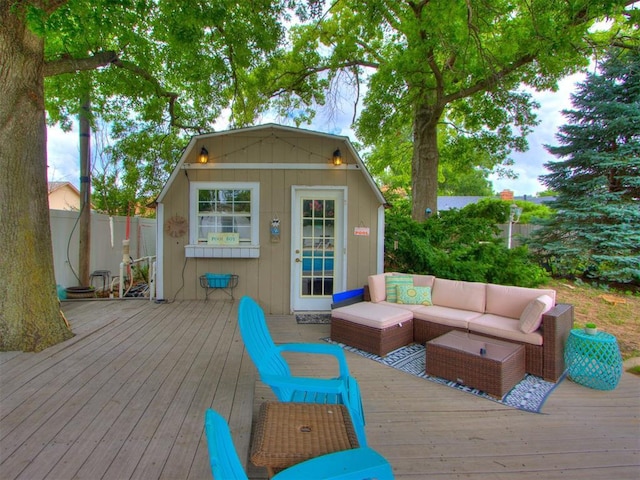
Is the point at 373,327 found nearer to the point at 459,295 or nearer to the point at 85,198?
the point at 459,295

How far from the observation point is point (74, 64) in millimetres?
3758

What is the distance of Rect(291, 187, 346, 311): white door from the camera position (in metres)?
5.34

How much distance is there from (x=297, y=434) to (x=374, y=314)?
2.56 metres

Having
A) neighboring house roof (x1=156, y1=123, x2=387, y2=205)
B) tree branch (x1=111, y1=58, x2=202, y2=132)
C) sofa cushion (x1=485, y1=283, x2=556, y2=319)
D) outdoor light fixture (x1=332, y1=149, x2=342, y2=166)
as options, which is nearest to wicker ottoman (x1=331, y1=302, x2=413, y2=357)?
sofa cushion (x1=485, y1=283, x2=556, y2=319)

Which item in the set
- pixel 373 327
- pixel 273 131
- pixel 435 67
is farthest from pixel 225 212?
pixel 435 67

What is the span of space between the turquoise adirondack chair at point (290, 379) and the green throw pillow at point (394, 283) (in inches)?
93.8

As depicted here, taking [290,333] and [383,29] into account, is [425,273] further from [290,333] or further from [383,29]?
[383,29]

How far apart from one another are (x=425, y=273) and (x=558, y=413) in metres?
2.99

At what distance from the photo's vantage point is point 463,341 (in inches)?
130

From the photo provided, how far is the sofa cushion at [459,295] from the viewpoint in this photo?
3.96 m

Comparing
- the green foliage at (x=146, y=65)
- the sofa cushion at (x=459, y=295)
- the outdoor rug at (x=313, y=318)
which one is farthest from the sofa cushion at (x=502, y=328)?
the green foliage at (x=146, y=65)

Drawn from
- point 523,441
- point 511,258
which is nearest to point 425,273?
point 511,258

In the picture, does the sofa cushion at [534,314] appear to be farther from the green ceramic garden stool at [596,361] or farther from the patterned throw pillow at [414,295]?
the patterned throw pillow at [414,295]

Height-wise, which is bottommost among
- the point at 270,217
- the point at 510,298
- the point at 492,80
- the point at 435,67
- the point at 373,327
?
the point at 373,327
